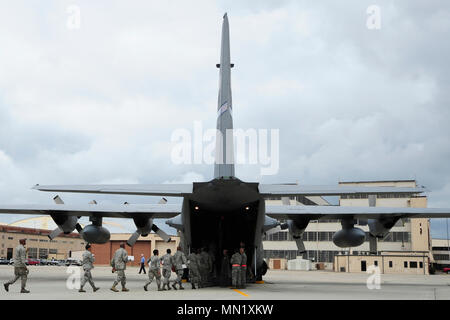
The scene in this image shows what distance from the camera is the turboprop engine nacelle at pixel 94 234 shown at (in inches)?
767

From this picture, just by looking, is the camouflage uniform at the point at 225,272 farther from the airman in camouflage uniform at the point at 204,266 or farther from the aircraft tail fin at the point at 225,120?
the aircraft tail fin at the point at 225,120

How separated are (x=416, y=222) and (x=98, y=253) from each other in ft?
125

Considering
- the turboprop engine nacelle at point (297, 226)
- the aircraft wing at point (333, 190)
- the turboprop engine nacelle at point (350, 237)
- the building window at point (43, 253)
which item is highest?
the aircraft wing at point (333, 190)

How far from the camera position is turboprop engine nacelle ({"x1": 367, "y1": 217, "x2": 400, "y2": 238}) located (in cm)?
1906

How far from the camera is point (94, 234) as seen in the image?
19.6 m

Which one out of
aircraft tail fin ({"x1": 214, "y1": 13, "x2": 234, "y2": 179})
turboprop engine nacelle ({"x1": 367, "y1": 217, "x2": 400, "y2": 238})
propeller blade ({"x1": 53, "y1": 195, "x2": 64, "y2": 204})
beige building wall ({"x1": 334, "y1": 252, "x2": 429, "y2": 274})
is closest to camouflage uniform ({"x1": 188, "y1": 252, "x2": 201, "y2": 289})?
aircraft tail fin ({"x1": 214, "y1": 13, "x2": 234, "y2": 179})

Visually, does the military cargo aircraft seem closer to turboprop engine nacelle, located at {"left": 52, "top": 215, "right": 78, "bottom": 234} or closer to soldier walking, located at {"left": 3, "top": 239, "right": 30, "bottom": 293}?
turboprop engine nacelle, located at {"left": 52, "top": 215, "right": 78, "bottom": 234}

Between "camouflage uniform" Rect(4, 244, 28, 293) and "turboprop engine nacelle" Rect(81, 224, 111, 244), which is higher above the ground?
"turboprop engine nacelle" Rect(81, 224, 111, 244)

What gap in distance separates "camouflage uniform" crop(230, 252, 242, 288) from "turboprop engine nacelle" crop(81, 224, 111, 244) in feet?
25.2

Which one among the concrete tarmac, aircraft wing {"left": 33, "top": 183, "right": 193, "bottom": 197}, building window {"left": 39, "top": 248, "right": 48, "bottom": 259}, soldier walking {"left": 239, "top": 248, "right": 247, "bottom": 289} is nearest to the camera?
the concrete tarmac

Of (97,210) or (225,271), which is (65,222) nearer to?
(97,210)

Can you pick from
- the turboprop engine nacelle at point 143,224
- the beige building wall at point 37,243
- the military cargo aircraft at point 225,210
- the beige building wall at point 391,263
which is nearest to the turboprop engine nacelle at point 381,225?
the military cargo aircraft at point 225,210

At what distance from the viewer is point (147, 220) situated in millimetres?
19375
